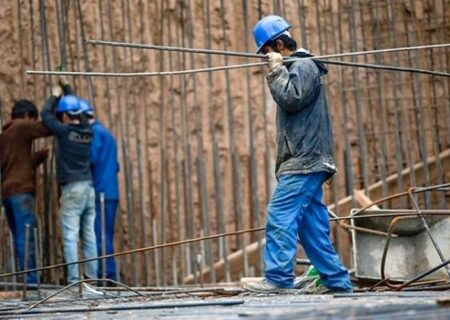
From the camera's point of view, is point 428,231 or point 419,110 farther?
point 419,110

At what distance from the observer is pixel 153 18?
621 inches

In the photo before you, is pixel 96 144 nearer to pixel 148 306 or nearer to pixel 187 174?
pixel 187 174

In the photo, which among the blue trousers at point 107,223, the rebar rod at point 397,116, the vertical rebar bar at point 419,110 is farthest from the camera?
the blue trousers at point 107,223

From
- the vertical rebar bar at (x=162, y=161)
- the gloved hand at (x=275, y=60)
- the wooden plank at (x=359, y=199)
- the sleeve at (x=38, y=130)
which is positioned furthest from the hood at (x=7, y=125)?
the gloved hand at (x=275, y=60)

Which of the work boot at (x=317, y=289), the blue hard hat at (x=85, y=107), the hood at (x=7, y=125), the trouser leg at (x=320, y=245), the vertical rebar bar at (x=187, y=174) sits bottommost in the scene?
the work boot at (x=317, y=289)

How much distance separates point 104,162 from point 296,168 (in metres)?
4.53

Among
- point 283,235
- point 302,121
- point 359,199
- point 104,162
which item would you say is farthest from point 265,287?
point 104,162

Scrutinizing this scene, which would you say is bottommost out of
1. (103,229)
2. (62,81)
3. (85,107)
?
(103,229)

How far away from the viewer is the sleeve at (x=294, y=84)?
424 inches

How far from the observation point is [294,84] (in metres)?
10.8

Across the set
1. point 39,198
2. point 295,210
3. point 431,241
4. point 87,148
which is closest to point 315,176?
point 295,210

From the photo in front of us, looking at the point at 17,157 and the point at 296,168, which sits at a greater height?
the point at 17,157

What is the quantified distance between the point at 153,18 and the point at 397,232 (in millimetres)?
4702

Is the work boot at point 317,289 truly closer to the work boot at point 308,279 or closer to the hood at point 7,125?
the work boot at point 308,279
